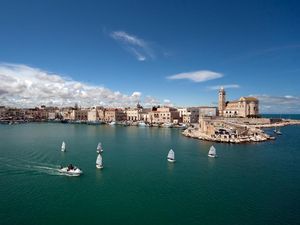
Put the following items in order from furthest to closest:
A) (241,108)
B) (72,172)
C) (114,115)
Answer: (114,115) → (241,108) → (72,172)

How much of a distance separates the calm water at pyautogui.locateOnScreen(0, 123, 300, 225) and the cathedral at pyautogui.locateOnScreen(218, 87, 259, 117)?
155 feet

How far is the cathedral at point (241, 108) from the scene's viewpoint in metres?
69.2

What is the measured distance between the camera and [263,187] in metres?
15.9

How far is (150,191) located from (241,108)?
6057cm

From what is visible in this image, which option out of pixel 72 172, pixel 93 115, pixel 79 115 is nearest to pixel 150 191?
pixel 72 172

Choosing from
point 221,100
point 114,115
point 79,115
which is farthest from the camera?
point 79,115

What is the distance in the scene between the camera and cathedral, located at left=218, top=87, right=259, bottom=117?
69188 millimetres

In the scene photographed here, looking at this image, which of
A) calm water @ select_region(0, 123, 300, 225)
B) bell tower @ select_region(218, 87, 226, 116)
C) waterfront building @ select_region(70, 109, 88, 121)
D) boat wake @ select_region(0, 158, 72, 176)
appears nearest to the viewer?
calm water @ select_region(0, 123, 300, 225)

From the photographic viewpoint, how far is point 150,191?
14.8 m

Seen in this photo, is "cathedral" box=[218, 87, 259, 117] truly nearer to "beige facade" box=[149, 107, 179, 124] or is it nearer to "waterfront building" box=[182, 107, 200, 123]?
"waterfront building" box=[182, 107, 200, 123]

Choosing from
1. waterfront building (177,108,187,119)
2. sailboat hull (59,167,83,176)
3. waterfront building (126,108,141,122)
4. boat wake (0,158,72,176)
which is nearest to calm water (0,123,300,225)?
boat wake (0,158,72,176)

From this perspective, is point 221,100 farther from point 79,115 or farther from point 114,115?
point 79,115

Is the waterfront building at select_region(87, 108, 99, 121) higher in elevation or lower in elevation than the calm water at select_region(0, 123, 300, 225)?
higher

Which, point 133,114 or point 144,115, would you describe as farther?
point 133,114
